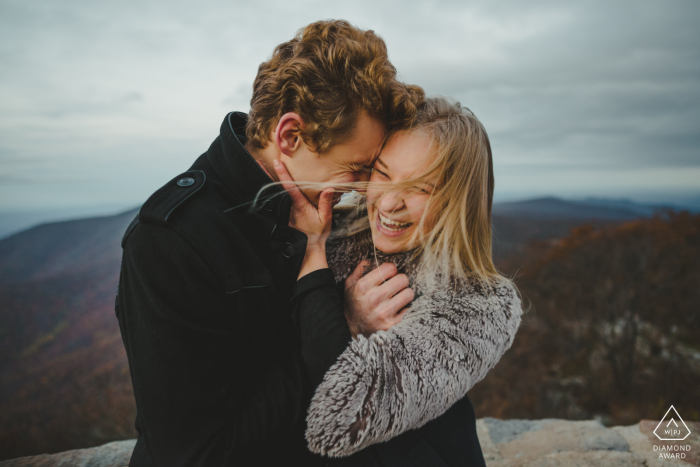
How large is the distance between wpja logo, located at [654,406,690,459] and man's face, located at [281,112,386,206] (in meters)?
3.04

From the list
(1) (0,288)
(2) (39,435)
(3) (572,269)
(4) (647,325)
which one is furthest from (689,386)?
(1) (0,288)

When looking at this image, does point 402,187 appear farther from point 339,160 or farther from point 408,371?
point 408,371

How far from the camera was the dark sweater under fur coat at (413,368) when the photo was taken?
1272mm

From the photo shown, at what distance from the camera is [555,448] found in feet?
9.22

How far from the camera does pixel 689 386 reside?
1266 cm

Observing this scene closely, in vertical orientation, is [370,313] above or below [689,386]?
above

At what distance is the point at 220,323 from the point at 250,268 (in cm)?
23

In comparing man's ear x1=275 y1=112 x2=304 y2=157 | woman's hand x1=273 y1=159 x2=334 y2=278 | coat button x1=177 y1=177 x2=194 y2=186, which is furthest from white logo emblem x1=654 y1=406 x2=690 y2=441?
coat button x1=177 y1=177 x2=194 y2=186

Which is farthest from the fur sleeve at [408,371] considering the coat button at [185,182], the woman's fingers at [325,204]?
the coat button at [185,182]

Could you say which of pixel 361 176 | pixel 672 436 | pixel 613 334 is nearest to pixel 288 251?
pixel 361 176

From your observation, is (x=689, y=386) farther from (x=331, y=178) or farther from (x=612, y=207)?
(x=331, y=178)

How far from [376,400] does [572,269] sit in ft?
64.2

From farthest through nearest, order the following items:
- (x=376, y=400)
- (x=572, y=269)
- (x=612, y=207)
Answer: (x=612, y=207) < (x=572, y=269) < (x=376, y=400)

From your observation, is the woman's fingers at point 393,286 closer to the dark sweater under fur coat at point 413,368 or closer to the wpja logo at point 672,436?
the dark sweater under fur coat at point 413,368
